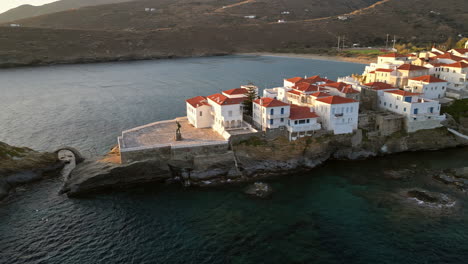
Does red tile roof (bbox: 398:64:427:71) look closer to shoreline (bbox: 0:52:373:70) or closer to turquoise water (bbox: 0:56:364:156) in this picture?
turquoise water (bbox: 0:56:364:156)

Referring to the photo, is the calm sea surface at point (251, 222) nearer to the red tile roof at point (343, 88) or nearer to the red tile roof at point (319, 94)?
the red tile roof at point (319, 94)

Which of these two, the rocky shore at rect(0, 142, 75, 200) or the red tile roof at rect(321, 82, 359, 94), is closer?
the rocky shore at rect(0, 142, 75, 200)

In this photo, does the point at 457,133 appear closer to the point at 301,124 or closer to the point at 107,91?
the point at 301,124

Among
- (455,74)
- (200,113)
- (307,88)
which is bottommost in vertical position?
(200,113)

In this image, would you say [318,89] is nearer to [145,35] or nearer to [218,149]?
[218,149]

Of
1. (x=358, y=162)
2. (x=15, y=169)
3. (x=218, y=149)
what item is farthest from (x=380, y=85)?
(x=15, y=169)

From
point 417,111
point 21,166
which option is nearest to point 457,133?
point 417,111

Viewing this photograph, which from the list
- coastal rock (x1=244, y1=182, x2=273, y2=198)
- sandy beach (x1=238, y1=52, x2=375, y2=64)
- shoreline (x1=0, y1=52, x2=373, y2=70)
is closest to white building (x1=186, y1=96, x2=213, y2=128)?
coastal rock (x1=244, y1=182, x2=273, y2=198)
